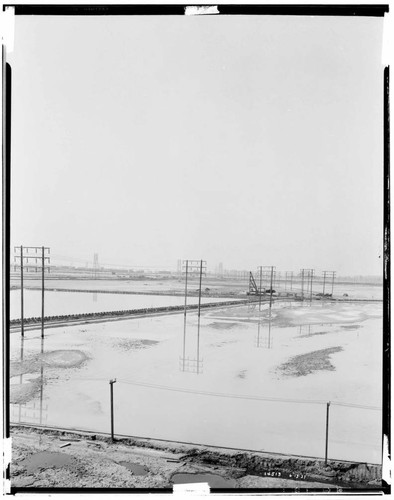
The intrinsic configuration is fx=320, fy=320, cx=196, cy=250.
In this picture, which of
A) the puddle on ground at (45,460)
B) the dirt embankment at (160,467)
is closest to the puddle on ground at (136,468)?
the dirt embankment at (160,467)

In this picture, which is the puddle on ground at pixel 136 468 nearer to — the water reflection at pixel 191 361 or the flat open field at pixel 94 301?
the water reflection at pixel 191 361

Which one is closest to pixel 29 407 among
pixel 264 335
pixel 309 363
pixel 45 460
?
pixel 45 460

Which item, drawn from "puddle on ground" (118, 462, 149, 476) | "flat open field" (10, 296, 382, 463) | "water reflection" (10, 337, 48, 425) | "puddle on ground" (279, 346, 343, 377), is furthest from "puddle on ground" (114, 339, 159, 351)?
"puddle on ground" (279, 346, 343, 377)

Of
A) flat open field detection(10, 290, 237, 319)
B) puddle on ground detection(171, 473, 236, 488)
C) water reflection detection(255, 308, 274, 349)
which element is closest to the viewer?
puddle on ground detection(171, 473, 236, 488)

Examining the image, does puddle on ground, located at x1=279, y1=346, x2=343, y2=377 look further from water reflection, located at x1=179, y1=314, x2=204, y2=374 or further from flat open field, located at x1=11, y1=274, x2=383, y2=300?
water reflection, located at x1=179, y1=314, x2=204, y2=374

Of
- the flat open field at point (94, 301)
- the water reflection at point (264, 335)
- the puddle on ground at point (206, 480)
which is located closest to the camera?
the puddle on ground at point (206, 480)

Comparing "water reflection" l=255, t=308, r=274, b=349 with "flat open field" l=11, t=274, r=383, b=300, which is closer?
"flat open field" l=11, t=274, r=383, b=300

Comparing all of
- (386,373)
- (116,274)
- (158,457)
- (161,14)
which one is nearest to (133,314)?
(116,274)

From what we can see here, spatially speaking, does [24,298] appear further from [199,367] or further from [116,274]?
[199,367]
